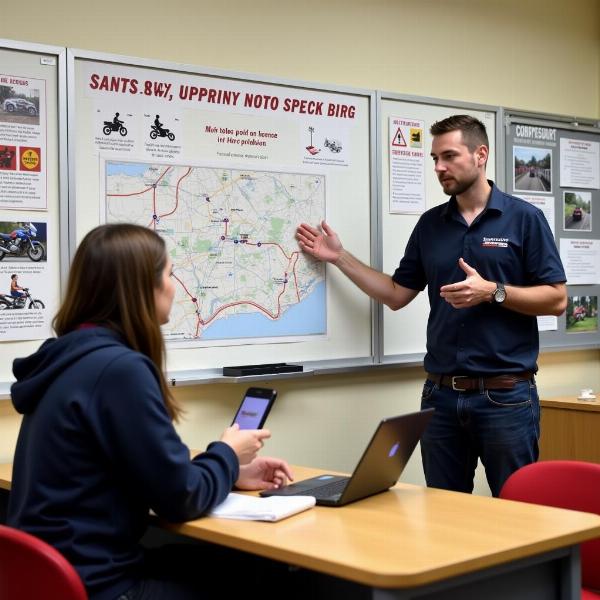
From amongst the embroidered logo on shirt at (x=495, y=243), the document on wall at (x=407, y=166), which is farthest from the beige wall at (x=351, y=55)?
the embroidered logo on shirt at (x=495, y=243)

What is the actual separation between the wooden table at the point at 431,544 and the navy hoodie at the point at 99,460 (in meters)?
0.17

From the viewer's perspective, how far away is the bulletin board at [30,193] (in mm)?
3086

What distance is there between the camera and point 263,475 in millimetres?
2510

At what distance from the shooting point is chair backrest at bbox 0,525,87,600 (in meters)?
1.78

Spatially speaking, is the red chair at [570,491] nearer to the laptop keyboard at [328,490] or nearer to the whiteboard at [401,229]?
the laptop keyboard at [328,490]

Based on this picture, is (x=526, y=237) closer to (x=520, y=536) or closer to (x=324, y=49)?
(x=324, y=49)

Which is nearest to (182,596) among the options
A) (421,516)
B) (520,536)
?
(421,516)

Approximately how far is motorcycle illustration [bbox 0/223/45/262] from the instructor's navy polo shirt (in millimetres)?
1454

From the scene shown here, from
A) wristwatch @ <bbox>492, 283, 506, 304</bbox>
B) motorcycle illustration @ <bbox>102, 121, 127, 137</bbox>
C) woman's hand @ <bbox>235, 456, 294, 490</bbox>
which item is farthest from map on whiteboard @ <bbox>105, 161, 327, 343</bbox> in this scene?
woman's hand @ <bbox>235, 456, 294, 490</bbox>

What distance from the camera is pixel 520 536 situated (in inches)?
76.6

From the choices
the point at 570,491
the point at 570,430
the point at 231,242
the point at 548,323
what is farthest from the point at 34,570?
the point at 548,323

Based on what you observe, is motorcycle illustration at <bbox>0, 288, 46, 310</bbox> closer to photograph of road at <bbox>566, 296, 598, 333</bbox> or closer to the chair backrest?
the chair backrest

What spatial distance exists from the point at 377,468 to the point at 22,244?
1.49 m

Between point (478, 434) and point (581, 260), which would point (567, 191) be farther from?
→ point (478, 434)
